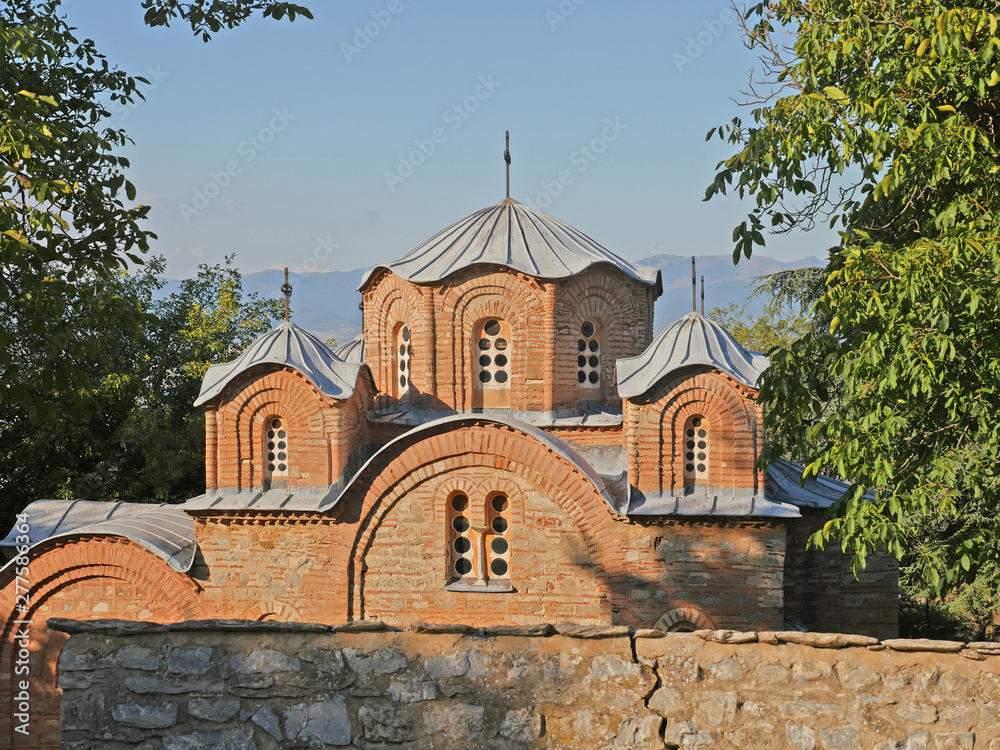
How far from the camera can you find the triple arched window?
10.7 metres

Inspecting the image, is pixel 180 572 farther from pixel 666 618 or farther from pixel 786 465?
pixel 786 465

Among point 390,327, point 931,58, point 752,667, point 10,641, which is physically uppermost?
point 931,58

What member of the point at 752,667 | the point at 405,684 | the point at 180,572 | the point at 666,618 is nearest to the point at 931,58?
the point at 752,667

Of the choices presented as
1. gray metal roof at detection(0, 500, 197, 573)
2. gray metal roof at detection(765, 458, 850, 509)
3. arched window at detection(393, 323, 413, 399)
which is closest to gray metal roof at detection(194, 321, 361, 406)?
arched window at detection(393, 323, 413, 399)

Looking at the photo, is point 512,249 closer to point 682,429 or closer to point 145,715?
point 682,429

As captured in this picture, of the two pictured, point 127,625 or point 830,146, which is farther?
point 830,146

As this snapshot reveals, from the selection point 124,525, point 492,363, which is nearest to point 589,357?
point 492,363

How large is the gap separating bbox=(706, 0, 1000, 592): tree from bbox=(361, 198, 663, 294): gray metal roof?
5722 mm

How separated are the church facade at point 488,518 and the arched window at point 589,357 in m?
0.42

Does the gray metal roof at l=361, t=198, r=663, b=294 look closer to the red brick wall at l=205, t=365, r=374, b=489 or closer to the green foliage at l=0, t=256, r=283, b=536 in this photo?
the red brick wall at l=205, t=365, r=374, b=489

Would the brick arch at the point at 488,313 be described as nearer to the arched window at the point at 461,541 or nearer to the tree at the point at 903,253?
the arched window at the point at 461,541

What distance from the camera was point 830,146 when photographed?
21.9 feet

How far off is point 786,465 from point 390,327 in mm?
5872

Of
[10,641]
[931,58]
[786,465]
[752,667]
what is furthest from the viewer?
[786,465]
